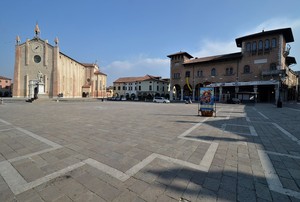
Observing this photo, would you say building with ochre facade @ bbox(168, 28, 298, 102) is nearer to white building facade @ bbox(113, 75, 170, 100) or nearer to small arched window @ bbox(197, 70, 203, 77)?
small arched window @ bbox(197, 70, 203, 77)

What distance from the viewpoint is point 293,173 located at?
3051 mm

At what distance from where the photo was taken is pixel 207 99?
11.6 metres

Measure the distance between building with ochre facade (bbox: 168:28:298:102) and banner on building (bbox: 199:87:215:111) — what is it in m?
24.8

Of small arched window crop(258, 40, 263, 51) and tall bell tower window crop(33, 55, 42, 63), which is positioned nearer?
small arched window crop(258, 40, 263, 51)

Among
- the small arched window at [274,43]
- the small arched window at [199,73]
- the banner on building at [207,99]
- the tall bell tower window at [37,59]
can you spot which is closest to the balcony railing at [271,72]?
the small arched window at [274,43]

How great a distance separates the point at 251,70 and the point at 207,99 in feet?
102

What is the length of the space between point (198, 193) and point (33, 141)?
5.32 metres

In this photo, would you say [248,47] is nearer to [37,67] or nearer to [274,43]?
[274,43]

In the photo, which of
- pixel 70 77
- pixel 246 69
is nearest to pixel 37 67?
pixel 70 77

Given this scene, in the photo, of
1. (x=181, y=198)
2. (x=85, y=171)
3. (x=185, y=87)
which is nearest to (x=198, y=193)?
(x=181, y=198)

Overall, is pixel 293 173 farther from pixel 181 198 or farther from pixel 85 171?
pixel 85 171

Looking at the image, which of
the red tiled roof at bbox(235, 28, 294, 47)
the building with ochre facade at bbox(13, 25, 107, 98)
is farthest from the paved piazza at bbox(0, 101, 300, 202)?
the building with ochre facade at bbox(13, 25, 107, 98)

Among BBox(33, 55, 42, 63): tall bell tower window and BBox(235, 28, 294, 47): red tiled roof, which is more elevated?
BBox(235, 28, 294, 47): red tiled roof

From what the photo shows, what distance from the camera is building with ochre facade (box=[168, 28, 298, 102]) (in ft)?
105
